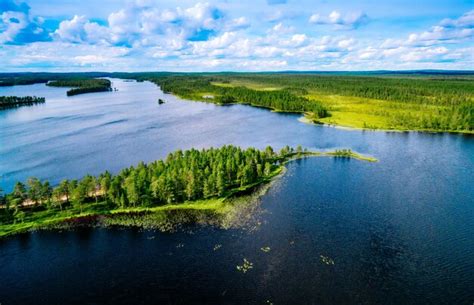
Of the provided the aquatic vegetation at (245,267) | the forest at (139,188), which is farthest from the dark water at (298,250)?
the forest at (139,188)

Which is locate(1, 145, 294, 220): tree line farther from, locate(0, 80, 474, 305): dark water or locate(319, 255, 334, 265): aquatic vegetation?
locate(319, 255, 334, 265): aquatic vegetation

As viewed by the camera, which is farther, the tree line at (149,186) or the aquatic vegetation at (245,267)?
the tree line at (149,186)

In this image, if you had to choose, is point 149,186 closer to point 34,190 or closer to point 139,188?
point 139,188

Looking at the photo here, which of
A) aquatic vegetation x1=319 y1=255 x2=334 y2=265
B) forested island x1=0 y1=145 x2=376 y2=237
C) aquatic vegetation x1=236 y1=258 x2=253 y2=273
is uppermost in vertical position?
forested island x1=0 y1=145 x2=376 y2=237

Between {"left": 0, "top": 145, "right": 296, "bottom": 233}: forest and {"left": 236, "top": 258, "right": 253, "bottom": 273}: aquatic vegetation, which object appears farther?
{"left": 0, "top": 145, "right": 296, "bottom": 233}: forest

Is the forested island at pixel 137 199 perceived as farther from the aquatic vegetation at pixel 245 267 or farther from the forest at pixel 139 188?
the aquatic vegetation at pixel 245 267

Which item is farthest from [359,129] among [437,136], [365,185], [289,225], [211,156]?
[289,225]

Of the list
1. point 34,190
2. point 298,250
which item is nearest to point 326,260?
point 298,250

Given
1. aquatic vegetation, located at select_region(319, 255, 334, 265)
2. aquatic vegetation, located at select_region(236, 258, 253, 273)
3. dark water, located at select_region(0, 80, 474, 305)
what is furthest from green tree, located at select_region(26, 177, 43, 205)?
aquatic vegetation, located at select_region(319, 255, 334, 265)

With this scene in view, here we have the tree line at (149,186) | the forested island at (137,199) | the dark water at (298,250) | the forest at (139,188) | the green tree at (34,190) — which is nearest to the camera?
the dark water at (298,250)

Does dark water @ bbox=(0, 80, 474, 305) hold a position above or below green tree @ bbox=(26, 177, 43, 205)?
below
